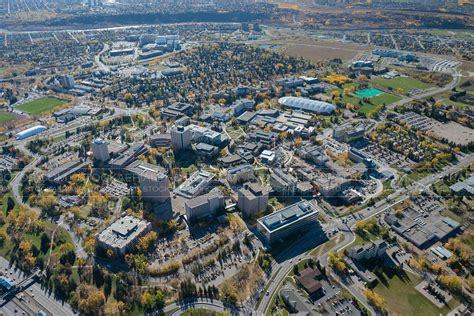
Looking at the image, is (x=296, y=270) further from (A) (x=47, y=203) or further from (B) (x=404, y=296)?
(A) (x=47, y=203)

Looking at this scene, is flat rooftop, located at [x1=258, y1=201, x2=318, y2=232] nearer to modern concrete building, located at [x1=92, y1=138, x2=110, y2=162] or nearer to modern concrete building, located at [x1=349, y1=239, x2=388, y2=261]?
modern concrete building, located at [x1=349, y1=239, x2=388, y2=261]

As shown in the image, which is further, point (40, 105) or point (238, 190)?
point (40, 105)

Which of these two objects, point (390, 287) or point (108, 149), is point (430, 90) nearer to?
point (390, 287)

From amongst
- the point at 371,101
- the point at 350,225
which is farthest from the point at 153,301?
the point at 371,101

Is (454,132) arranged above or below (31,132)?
above

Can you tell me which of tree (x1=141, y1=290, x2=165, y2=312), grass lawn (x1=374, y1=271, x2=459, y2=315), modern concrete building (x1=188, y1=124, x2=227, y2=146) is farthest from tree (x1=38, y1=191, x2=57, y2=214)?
grass lawn (x1=374, y1=271, x2=459, y2=315)

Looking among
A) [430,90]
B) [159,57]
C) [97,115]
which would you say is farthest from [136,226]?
[159,57]
